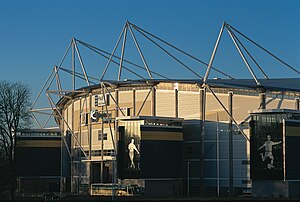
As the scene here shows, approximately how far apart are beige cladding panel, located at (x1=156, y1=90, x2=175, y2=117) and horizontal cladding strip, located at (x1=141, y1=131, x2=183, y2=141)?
5.04 meters

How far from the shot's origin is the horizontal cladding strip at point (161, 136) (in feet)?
317

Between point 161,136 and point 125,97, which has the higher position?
point 125,97

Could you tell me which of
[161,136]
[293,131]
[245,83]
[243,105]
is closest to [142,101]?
[161,136]

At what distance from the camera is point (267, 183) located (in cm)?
8462

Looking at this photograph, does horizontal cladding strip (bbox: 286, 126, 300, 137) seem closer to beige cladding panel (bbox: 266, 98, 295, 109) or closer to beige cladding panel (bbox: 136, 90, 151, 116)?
beige cladding panel (bbox: 266, 98, 295, 109)

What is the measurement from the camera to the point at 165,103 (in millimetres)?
104750

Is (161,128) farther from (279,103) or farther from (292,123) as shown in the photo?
(292,123)

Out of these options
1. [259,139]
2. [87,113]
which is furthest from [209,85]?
[87,113]

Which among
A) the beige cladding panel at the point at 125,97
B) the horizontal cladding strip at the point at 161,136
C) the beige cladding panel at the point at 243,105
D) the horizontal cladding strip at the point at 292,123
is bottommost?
the horizontal cladding strip at the point at 161,136

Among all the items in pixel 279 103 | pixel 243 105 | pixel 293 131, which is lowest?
pixel 293 131

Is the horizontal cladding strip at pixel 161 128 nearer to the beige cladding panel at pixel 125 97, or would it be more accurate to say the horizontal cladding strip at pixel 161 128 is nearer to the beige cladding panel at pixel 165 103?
the beige cladding panel at pixel 165 103

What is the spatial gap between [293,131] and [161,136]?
67.8 feet

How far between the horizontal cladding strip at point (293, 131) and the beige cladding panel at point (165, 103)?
2306 cm

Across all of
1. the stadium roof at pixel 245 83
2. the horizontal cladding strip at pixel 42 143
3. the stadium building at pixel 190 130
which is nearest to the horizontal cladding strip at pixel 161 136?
the stadium building at pixel 190 130
